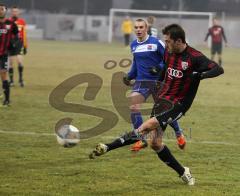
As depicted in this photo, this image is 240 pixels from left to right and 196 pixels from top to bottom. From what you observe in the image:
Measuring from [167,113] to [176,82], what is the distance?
0.39m

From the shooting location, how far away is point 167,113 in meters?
7.74

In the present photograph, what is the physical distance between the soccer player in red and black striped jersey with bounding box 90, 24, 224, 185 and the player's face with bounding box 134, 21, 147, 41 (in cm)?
257

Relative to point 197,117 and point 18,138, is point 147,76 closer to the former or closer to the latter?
point 18,138

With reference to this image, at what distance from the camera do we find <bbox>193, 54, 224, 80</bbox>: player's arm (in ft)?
24.5

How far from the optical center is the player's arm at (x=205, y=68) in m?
7.48

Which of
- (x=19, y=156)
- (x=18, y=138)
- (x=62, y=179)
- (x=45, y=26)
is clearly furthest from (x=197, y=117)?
(x=45, y=26)

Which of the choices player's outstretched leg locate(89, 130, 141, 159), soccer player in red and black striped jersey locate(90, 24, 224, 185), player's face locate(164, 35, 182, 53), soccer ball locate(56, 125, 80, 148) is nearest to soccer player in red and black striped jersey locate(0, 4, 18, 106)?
soccer ball locate(56, 125, 80, 148)

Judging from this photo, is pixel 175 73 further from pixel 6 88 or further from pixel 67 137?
pixel 6 88

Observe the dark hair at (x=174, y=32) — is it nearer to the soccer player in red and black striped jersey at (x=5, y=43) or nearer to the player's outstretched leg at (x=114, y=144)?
the player's outstretched leg at (x=114, y=144)

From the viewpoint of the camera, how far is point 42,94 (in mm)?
18062

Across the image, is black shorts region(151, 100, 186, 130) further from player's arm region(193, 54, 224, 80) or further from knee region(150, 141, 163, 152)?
player's arm region(193, 54, 224, 80)

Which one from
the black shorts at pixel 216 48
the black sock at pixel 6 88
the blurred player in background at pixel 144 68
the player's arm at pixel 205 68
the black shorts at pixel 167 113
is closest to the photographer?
the player's arm at pixel 205 68

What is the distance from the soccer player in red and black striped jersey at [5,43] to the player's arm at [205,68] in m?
8.28

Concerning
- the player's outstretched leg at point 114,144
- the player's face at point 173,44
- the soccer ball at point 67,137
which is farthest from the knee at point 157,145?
the soccer ball at point 67,137
